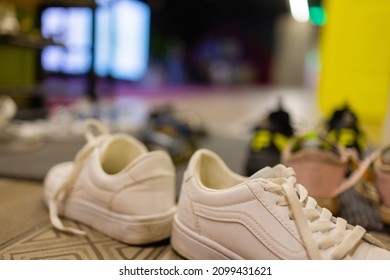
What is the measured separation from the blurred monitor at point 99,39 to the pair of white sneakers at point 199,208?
159cm

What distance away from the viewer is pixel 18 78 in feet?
8.52

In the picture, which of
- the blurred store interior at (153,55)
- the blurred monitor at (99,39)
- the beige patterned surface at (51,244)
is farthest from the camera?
the blurred monitor at (99,39)

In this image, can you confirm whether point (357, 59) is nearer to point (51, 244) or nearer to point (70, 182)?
point (70, 182)

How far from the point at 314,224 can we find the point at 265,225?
2.5 inches

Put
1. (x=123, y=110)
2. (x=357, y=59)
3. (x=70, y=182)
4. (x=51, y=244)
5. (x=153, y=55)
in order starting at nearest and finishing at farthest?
(x=51, y=244) < (x=70, y=182) < (x=123, y=110) < (x=357, y=59) < (x=153, y=55)

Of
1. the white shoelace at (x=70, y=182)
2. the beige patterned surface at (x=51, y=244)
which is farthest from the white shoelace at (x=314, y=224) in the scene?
the white shoelace at (x=70, y=182)

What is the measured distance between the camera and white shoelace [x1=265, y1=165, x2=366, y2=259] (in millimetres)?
484

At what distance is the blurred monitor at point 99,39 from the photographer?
7.76 ft

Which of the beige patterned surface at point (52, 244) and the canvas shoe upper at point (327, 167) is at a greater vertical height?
the canvas shoe upper at point (327, 167)

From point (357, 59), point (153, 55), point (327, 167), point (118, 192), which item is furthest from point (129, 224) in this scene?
point (153, 55)

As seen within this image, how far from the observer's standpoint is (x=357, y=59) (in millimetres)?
2375

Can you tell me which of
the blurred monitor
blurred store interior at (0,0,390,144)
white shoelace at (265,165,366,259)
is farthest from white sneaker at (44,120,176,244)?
the blurred monitor

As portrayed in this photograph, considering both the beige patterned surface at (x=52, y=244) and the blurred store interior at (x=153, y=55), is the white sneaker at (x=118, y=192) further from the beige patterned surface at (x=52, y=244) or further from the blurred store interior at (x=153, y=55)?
the blurred store interior at (x=153, y=55)

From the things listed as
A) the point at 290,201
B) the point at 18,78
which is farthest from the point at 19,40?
the point at 290,201
